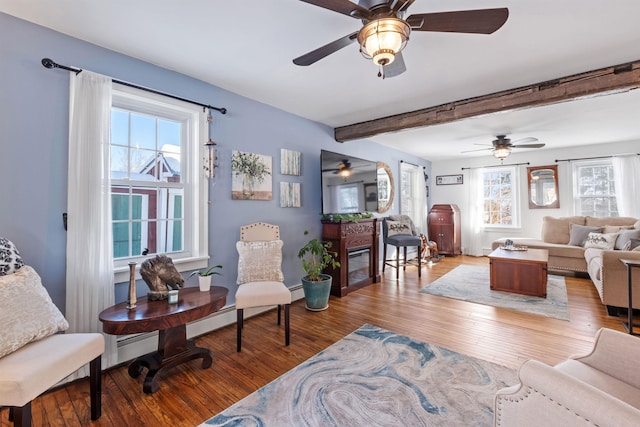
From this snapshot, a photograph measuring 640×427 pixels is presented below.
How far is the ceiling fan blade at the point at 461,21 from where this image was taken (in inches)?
53.3

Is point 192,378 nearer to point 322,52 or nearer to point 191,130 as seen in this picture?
point 191,130

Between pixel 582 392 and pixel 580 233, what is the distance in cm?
548

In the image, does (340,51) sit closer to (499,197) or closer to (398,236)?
(398,236)

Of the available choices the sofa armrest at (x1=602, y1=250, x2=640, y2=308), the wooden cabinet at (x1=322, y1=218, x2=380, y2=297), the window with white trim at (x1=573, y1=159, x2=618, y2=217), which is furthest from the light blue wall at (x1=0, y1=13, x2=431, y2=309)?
the window with white trim at (x1=573, y1=159, x2=618, y2=217)

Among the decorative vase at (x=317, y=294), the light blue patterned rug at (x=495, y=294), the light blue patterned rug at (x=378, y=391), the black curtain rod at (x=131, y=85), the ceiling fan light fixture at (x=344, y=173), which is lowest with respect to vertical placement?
the light blue patterned rug at (x=378, y=391)

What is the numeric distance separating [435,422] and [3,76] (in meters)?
3.33

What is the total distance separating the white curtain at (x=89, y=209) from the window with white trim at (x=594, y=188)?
296 inches

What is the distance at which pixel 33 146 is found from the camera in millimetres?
1854

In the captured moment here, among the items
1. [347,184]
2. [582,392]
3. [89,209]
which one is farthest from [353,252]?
[582,392]

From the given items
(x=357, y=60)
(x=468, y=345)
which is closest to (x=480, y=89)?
(x=357, y=60)

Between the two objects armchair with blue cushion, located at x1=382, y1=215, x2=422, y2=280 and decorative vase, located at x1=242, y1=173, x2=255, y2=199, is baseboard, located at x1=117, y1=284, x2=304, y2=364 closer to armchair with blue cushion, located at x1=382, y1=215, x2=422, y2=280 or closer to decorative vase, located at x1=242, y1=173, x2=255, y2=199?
decorative vase, located at x1=242, y1=173, x2=255, y2=199

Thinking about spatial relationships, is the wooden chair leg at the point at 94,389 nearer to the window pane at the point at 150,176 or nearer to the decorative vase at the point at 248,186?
the window pane at the point at 150,176

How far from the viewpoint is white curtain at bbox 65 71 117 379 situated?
1.93 metres

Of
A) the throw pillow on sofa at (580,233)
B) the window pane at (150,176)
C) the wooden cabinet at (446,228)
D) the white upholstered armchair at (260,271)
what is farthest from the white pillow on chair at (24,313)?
the throw pillow on sofa at (580,233)
